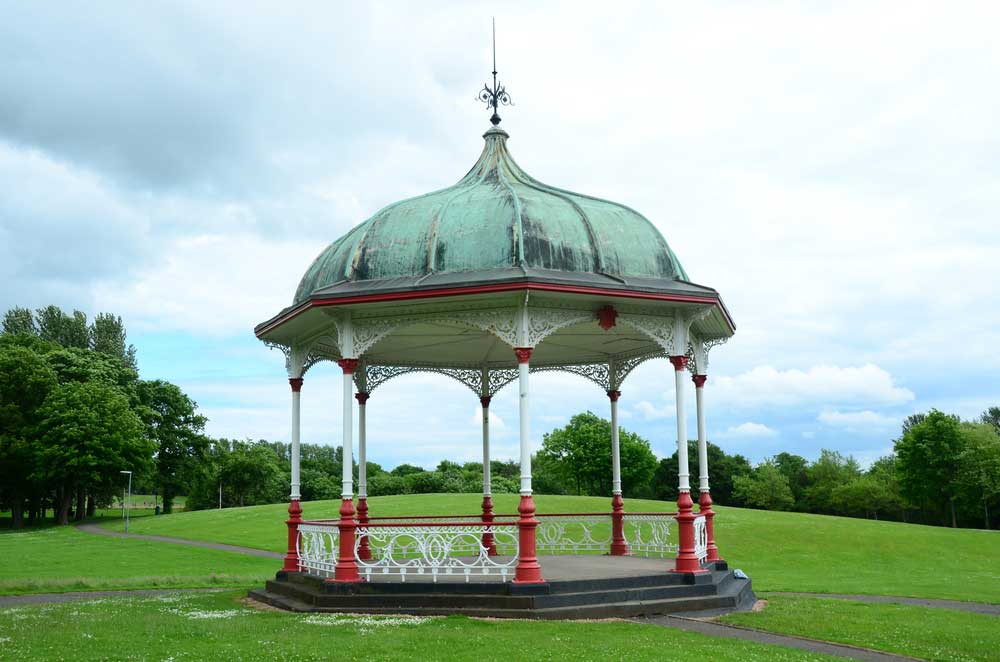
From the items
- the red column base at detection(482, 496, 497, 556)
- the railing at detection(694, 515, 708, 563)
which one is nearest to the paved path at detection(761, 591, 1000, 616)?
the railing at detection(694, 515, 708, 563)

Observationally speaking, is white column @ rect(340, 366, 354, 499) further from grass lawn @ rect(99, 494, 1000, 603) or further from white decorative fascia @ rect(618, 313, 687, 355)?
grass lawn @ rect(99, 494, 1000, 603)

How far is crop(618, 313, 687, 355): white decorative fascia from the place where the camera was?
14477mm

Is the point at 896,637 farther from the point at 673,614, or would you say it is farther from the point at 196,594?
the point at 196,594

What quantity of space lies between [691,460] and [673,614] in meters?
47.5

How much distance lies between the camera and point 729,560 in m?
31.5

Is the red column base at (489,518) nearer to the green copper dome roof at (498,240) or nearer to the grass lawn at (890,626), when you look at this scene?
the grass lawn at (890,626)

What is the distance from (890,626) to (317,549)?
9589mm

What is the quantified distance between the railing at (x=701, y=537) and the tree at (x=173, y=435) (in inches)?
2163

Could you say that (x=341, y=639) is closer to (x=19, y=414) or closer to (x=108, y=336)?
(x=19, y=414)

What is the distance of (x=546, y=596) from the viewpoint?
492 inches

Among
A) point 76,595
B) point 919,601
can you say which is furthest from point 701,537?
point 76,595

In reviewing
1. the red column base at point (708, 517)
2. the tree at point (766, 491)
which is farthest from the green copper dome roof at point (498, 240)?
the tree at point (766, 491)

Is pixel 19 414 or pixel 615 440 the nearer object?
pixel 615 440

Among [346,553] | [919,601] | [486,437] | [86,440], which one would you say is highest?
[86,440]
